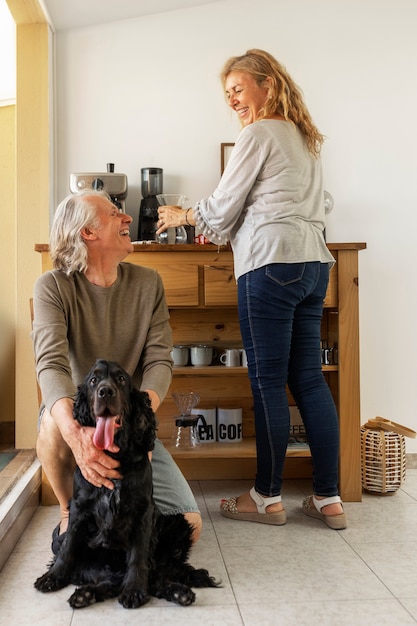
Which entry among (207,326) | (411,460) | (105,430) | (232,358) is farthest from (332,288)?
(105,430)

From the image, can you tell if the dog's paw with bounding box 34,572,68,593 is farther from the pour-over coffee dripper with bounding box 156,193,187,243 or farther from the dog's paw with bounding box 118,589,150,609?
the pour-over coffee dripper with bounding box 156,193,187,243

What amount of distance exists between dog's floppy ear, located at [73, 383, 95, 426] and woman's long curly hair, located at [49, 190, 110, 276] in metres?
0.48

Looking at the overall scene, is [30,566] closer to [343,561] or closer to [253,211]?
[343,561]

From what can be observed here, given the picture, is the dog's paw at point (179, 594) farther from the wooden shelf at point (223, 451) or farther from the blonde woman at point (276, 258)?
the wooden shelf at point (223, 451)

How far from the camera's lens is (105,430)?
165 centimetres

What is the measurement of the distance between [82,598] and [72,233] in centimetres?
97

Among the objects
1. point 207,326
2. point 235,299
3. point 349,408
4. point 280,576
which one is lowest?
point 280,576

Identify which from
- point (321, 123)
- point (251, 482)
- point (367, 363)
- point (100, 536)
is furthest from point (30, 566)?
point (321, 123)

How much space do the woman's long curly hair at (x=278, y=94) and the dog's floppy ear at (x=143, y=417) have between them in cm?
109

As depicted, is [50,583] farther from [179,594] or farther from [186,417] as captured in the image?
[186,417]

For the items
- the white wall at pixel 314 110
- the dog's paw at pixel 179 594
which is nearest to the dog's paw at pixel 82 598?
the dog's paw at pixel 179 594

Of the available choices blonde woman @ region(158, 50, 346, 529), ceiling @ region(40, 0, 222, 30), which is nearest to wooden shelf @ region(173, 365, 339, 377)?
blonde woman @ region(158, 50, 346, 529)

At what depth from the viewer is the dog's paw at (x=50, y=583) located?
5.99 ft

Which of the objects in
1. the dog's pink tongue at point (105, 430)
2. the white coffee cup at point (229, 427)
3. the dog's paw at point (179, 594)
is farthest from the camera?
the white coffee cup at point (229, 427)
